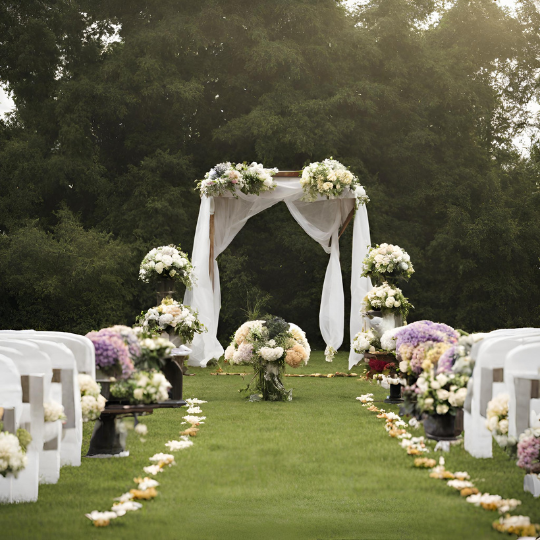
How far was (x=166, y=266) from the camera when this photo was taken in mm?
11297

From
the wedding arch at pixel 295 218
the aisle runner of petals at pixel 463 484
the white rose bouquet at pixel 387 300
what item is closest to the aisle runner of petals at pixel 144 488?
the aisle runner of petals at pixel 463 484

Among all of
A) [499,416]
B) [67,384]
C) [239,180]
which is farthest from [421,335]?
[239,180]

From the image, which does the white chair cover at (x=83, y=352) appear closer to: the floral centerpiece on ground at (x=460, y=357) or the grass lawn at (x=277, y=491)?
the grass lawn at (x=277, y=491)

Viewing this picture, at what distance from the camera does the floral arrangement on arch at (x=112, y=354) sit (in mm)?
4688

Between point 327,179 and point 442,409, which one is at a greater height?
point 327,179

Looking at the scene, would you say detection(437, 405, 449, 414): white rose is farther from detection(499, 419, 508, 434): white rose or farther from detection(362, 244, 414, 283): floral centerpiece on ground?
detection(362, 244, 414, 283): floral centerpiece on ground

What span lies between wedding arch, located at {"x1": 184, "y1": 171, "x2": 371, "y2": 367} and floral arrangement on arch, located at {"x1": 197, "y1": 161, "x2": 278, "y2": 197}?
0.90ft

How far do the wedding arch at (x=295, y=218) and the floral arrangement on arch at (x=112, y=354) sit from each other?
715cm

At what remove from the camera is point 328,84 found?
19297 millimetres

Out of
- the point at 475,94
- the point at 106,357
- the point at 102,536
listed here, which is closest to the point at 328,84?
the point at 475,94

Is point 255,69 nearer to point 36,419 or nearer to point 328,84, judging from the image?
point 328,84

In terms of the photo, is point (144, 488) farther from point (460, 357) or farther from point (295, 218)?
point (295, 218)

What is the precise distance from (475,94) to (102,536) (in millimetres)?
17735

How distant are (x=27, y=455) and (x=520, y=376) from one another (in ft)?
8.54
